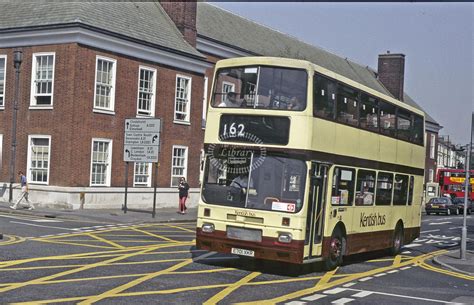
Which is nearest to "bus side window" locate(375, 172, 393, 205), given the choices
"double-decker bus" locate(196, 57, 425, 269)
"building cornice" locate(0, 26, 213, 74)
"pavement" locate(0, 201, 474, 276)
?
"double-decker bus" locate(196, 57, 425, 269)

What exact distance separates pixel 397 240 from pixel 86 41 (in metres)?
17.4

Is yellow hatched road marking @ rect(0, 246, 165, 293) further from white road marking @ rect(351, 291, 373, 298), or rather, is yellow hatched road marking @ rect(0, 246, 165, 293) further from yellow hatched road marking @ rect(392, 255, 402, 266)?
yellow hatched road marking @ rect(392, 255, 402, 266)

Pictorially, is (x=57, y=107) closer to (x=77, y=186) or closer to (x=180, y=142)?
(x=77, y=186)

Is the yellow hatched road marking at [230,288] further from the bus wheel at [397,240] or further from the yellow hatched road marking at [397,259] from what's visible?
the bus wheel at [397,240]

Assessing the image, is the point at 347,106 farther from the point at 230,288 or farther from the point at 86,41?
the point at 86,41

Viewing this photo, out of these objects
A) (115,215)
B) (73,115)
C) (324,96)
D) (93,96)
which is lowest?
(115,215)

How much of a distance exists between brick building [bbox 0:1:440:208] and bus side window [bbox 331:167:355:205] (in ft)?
55.2

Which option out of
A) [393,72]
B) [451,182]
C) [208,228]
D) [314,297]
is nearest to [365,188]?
[208,228]

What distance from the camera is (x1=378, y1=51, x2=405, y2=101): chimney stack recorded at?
6956 cm

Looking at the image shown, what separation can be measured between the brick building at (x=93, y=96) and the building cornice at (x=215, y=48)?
138 inches

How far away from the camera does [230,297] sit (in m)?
10.3

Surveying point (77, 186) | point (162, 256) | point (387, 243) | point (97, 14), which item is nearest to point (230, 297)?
point (162, 256)

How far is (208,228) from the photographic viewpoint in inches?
528

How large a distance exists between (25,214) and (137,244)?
978 centimetres
